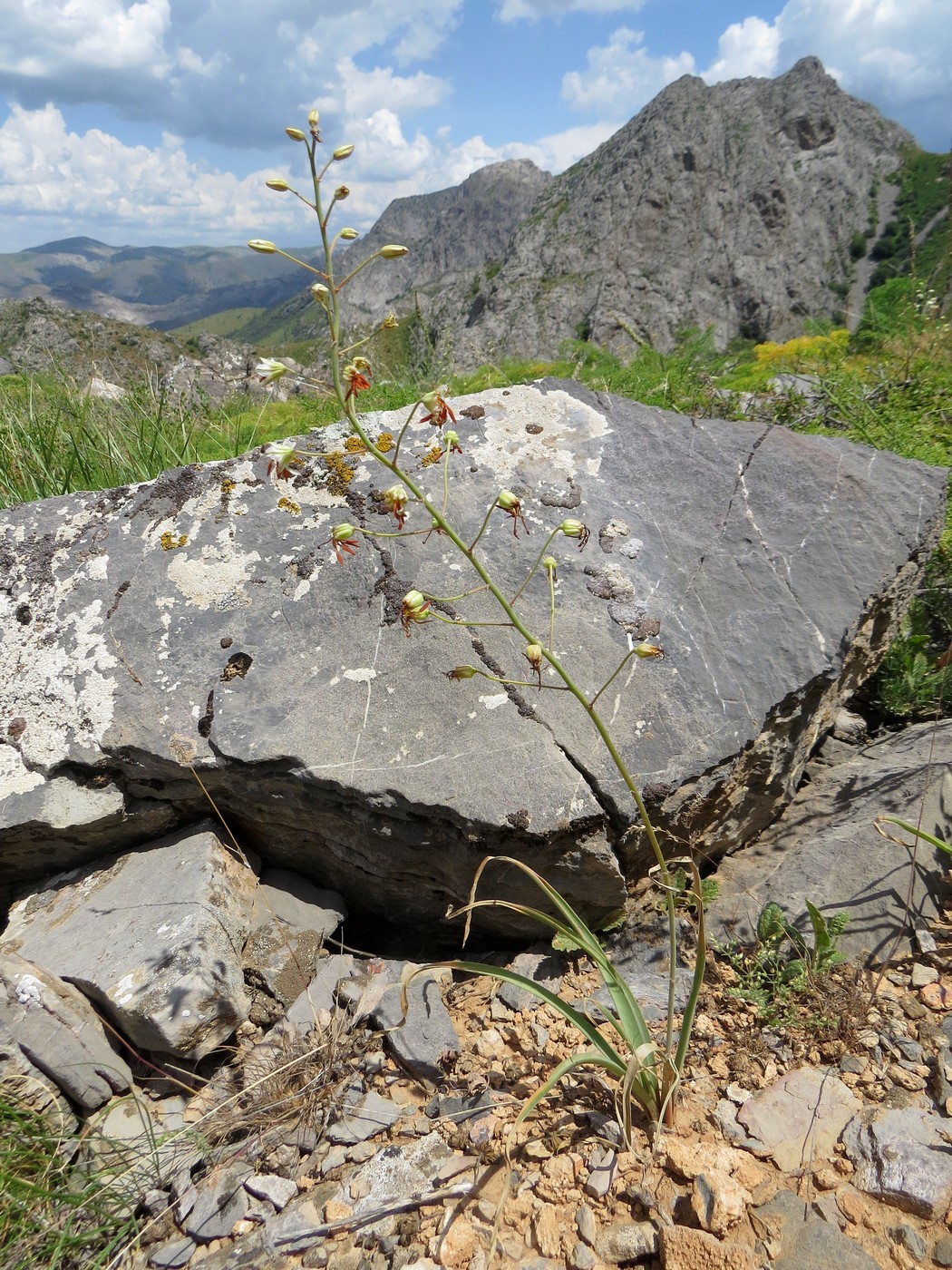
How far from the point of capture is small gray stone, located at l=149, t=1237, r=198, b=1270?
84.1 inches

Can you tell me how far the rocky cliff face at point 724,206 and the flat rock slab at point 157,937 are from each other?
11298 centimetres

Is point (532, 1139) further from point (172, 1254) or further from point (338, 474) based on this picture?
point (338, 474)

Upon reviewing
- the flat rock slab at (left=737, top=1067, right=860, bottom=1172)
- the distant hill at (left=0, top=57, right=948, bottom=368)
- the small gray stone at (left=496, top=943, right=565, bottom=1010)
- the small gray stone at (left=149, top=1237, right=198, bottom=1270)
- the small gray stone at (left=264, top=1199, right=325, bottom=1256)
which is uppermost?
the distant hill at (left=0, top=57, right=948, bottom=368)

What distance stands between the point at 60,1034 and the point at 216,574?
76.6 inches

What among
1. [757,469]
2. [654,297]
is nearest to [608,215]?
[654,297]

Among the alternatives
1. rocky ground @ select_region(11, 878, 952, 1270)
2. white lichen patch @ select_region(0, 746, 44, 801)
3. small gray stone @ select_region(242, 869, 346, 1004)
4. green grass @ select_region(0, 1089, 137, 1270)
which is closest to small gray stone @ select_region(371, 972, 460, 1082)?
rocky ground @ select_region(11, 878, 952, 1270)

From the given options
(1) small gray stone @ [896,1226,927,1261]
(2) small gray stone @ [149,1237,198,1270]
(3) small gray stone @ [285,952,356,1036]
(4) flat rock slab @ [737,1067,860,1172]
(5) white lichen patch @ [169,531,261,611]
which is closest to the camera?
(1) small gray stone @ [896,1226,927,1261]

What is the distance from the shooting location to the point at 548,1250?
5.90 ft

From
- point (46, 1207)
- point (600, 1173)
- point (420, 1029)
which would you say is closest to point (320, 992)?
point (420, 1029)

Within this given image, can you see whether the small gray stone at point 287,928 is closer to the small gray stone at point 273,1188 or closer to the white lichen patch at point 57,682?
the small gray stone at point 273,1188

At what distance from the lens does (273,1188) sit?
2.22 metres

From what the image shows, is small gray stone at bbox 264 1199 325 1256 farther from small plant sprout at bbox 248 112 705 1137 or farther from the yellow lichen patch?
the yellow lichen patch

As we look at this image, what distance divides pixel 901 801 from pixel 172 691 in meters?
3.14

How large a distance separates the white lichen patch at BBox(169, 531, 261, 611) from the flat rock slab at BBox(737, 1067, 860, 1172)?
2.72m
